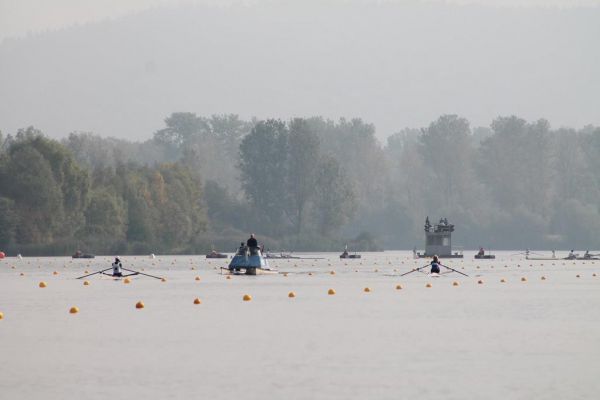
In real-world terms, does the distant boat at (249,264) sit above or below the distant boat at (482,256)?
below

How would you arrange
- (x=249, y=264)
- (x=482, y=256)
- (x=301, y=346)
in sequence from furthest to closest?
1. (x=482, y=256)
2. (x=249, y=264)
3. (x=301, y=346)

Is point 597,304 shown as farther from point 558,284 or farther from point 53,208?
point 53,208

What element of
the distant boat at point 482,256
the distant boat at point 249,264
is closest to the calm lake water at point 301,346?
the distant boat at point 249,264

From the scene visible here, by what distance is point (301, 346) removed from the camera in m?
28.4

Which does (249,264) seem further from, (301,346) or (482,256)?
(482,256)

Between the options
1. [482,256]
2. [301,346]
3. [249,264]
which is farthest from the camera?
[482,256]

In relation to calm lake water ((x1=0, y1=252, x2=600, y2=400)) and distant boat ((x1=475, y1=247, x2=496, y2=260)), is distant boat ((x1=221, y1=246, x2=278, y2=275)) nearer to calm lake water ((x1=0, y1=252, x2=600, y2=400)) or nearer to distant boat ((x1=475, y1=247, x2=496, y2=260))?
calm lake water ((x1=0, y1=252, x2=600, y2=400))

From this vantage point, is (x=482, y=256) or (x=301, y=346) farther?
(x=482, y=256)

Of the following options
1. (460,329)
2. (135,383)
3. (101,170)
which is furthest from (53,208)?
(135,383)

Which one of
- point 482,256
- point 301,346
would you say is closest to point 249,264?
point 301,346

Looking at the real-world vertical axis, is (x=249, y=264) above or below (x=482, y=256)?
below

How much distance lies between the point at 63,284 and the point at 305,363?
38040 mm

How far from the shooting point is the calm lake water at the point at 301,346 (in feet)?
71.3

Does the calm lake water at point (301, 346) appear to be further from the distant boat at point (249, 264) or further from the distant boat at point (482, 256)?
the distant boat at point (482, 256)
